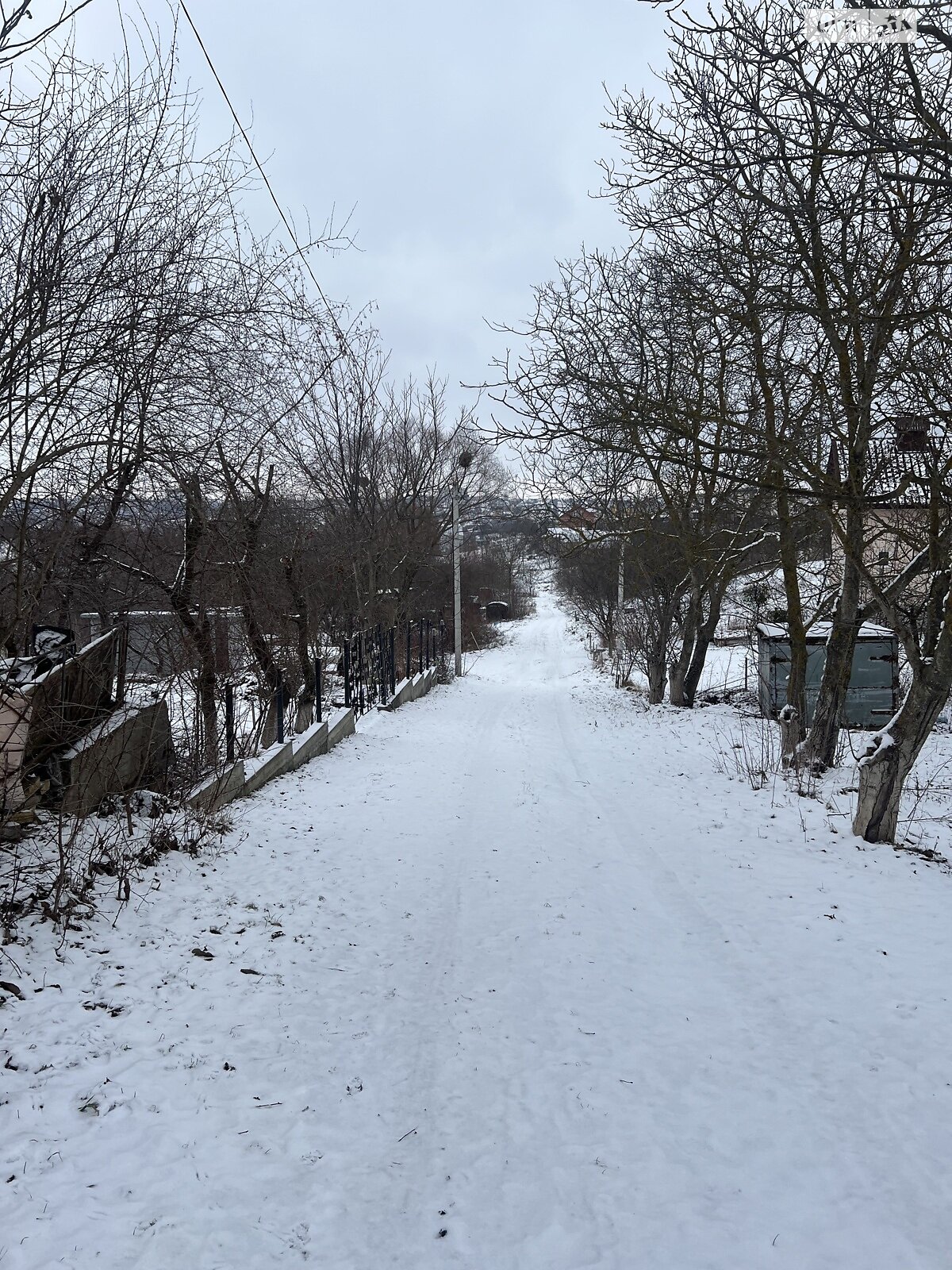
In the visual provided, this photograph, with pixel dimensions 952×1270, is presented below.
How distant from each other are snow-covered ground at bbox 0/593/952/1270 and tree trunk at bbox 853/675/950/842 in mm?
276

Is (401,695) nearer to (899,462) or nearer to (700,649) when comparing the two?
(700,649)

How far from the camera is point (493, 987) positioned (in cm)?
402

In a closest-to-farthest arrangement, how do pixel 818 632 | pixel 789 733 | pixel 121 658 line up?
pixel 121 658, pixel 789 733, pixel 818 632

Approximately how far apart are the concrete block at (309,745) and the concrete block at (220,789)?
1710 millimetres

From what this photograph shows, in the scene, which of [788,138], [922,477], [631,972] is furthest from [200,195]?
[922,477]

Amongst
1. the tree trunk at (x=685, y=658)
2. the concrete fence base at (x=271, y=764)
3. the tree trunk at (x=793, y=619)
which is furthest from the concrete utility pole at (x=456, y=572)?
the tree trunk at (x=793, y=619)

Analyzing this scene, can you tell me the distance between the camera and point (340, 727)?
11469 mm

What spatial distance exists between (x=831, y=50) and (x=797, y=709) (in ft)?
22.0

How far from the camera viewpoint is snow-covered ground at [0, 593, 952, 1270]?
2.40 metres

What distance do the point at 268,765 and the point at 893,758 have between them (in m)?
6.24

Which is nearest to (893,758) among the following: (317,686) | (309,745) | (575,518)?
(575,518)

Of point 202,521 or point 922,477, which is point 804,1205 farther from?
point 202,521

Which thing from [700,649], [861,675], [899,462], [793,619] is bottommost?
[861,675]

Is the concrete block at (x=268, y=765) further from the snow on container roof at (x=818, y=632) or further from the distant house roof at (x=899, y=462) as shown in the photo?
the snow on container roof at (x=818, y=632)
